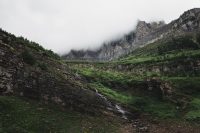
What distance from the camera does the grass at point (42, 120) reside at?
54.7 meters

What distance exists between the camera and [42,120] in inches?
2322

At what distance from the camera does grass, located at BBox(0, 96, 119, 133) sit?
54.7 metres

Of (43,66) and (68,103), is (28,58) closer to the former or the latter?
(43,66)

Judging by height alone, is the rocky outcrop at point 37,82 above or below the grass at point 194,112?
above

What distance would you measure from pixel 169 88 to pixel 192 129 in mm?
26389

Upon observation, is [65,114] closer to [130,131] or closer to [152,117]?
[130,131]

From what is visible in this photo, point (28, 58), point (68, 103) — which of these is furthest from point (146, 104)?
point (28, 58)

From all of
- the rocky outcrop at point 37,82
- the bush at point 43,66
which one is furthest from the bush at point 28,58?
the bush at point 43,66

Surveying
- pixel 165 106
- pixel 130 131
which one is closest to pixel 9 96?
pixel 130 131

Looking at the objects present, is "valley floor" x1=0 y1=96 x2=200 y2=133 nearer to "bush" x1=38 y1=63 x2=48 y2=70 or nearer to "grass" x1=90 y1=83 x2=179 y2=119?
"grass" x1=90 y1=83 x2=179 y2=119

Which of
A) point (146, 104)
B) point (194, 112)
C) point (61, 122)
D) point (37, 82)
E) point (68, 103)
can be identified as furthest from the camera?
point (146, 104)

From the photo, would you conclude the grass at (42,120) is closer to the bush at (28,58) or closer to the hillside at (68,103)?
the hillside at (68,103)

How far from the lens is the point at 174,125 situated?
245ft

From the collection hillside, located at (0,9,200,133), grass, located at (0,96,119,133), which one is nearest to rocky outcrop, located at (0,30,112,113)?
hillside, located at (0,9,200,133)
